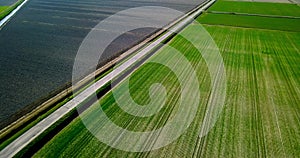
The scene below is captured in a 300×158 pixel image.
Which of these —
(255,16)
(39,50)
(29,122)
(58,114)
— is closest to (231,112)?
(58,114)

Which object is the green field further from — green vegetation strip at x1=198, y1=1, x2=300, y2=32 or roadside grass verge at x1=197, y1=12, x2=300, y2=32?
green vegetation strip at x1=198, y1=1, x2=300, y2=32

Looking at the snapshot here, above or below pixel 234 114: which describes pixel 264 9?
above

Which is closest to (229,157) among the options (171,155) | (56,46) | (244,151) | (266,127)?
(244,151)

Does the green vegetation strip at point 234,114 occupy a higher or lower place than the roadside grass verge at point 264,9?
lower

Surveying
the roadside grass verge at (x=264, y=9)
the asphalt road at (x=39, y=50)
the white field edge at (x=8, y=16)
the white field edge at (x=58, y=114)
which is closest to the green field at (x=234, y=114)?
the white field edge at (x=58, y=114)

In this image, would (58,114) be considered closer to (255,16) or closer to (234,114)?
(234,114)

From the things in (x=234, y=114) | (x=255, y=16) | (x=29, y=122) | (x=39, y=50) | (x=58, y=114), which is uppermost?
(x=255, y=16)

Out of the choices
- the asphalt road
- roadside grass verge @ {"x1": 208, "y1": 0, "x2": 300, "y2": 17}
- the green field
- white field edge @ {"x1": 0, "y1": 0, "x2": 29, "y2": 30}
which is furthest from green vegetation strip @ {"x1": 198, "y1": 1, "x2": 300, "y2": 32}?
white field edge @ {"x1": 0, "y1": 0, "x2": 29, "y2": 30}

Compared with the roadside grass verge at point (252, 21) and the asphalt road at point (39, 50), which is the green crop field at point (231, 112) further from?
the roadside grass verge at point (252, 21)
